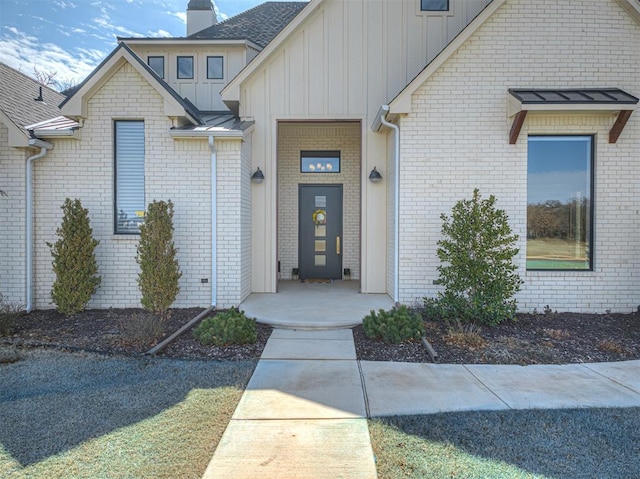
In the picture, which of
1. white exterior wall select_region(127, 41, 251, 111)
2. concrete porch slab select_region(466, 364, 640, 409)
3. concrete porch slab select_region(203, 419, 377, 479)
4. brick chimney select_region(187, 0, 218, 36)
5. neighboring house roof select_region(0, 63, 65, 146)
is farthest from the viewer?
brick chimney select_region(187, 0, 218, 36)

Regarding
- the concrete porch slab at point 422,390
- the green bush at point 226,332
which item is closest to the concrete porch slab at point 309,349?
the green bush at point 226,332

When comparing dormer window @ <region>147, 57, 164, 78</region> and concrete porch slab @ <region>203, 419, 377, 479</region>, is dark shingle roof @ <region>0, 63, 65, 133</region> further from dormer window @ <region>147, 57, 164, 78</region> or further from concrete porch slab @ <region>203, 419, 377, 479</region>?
concrete porch slab @ <region>203, 419, 377, 479</region>

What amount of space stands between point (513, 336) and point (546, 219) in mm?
2676

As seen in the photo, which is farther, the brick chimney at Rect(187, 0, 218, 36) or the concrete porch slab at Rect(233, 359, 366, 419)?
the brick chimney at Rect(187, 0, 218, 36)

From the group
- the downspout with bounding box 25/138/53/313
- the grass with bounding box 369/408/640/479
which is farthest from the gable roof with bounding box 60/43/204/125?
the grass with bounding box 369/408/640/479

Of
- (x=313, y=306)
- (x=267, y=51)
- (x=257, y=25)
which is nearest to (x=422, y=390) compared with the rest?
(x=313, y=306)

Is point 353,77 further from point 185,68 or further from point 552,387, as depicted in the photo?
point 552,387

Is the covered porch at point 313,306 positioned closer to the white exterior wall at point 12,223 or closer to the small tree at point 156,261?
the small tree at point 156,261

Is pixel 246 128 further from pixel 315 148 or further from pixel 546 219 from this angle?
pixel 546 219

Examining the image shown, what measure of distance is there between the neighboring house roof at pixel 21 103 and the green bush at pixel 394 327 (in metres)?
6.90

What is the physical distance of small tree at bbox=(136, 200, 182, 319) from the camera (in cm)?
669

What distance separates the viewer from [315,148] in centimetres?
1042

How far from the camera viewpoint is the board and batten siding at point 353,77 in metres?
8.23

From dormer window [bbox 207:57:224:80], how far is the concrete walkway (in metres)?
8.33
